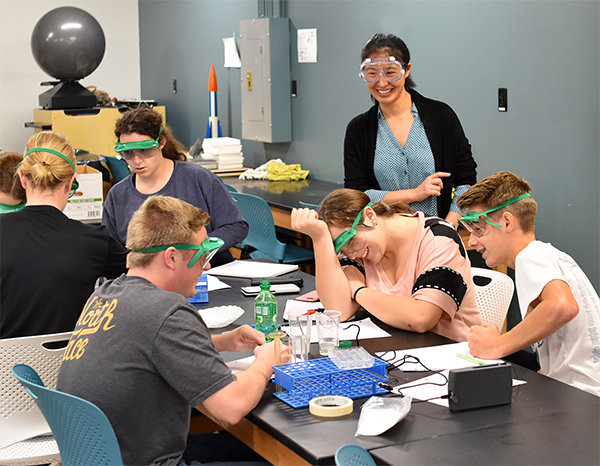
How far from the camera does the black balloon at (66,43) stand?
19.5 feet

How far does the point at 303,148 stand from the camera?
5418 millimetres

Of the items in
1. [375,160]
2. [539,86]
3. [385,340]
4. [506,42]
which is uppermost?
[506,42]

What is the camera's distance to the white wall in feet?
23.8

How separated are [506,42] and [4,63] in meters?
5.68

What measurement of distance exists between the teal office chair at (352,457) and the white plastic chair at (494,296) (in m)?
1.55

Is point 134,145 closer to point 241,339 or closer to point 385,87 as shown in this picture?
point 385,87

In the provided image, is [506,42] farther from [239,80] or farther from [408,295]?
[239,80]

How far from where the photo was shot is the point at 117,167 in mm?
5473

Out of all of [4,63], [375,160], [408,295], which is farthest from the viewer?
[4,63]

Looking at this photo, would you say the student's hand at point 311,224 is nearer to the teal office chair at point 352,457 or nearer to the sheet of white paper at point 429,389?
the sheet of white paper at point 429,389

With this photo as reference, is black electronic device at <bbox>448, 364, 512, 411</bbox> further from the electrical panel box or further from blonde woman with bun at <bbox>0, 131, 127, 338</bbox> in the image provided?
the electrical panel box

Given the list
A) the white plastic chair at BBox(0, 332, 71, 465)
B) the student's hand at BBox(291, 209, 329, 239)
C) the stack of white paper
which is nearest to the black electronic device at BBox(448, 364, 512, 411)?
the student's hand at BBox(291, 209, 329, 239)

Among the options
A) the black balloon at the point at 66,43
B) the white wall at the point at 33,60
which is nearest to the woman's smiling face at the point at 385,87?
the black balloon at the point at 66,43

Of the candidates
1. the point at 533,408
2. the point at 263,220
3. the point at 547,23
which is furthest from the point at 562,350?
the point at 263,220
